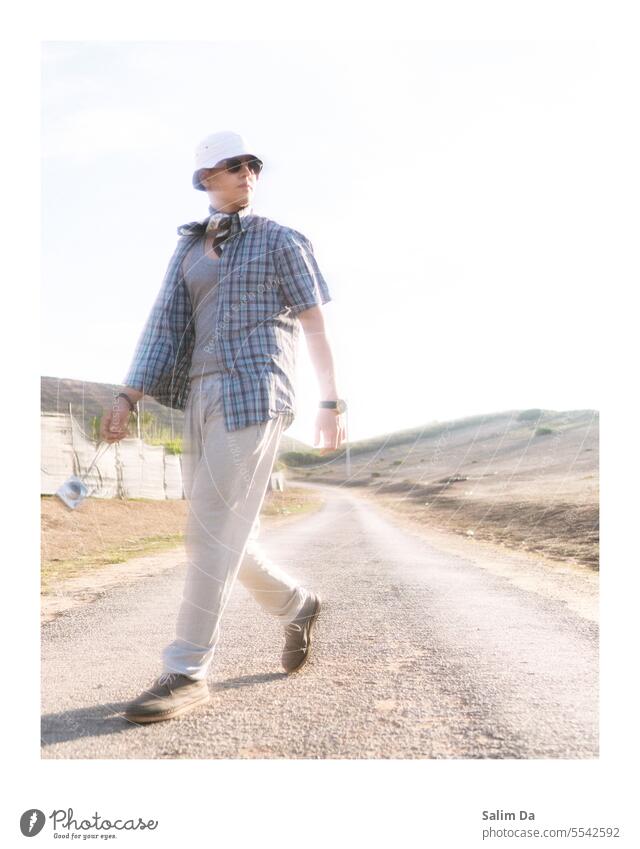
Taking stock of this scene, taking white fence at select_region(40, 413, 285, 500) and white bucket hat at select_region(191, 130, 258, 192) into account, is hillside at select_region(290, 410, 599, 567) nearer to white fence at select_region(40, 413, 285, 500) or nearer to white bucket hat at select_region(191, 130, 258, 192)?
white fence at select_region(40, 413, 285, 500)

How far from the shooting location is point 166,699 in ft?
8.16

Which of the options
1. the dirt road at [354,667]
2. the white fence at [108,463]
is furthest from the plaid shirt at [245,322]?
the dirt road at [354,667]

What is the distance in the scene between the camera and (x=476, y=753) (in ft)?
7.47

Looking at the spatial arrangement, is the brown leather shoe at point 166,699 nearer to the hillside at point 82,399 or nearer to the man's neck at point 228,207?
the hillside at point 82,399

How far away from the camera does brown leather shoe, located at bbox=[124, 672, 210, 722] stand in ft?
8.09

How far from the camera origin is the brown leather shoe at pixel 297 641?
2867mm

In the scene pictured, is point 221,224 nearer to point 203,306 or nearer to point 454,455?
point 203,306

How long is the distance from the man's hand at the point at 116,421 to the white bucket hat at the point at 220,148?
85 centimetres

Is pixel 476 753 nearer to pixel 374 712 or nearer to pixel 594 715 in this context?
pixel 374 712

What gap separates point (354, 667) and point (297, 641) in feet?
0.76

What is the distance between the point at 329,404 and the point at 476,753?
1138 millimetres

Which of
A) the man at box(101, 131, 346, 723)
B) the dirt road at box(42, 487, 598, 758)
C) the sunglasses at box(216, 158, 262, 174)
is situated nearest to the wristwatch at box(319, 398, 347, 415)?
the man at box(101, 131, 346, 723)

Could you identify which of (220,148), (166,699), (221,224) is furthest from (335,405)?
(166,699)
